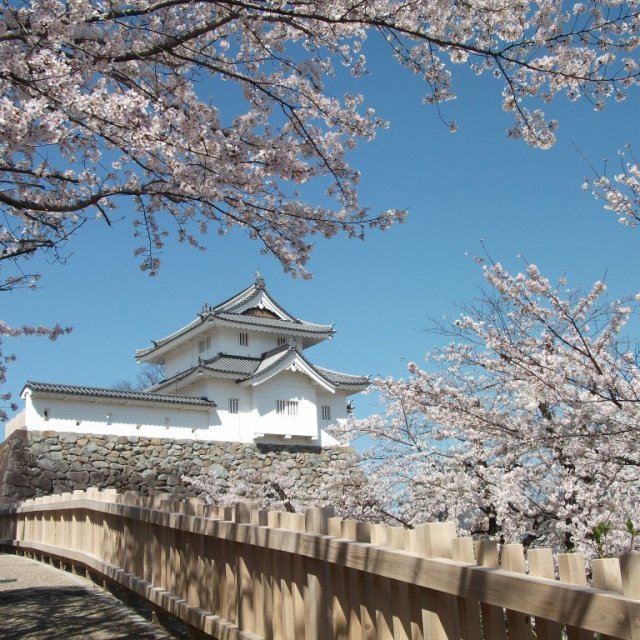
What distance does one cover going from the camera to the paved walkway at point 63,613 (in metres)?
4.36

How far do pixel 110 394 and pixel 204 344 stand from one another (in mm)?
5918

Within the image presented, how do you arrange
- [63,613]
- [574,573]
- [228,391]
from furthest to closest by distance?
Result: [228,391] < [63,613] < [574,573]

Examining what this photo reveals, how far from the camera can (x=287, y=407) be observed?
23.7m

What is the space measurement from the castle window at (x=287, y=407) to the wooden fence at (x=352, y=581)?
58.5 ft

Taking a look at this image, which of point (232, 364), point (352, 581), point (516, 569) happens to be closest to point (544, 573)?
point (516, 569)

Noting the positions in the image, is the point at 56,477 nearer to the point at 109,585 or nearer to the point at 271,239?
the point at 109,585

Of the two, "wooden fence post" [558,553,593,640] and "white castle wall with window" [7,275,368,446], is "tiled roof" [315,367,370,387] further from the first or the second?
"wooden fence post" [558,553,593,640]

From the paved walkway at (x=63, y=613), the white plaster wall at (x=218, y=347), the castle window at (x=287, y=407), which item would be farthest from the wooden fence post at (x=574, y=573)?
the white plaster wall at (x=218, y=347)

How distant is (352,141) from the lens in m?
5.62

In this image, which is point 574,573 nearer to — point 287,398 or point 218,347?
point 287,398

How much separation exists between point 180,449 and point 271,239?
1633 centimetres

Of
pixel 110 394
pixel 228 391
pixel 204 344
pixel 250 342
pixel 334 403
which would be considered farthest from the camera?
pixel 334 403

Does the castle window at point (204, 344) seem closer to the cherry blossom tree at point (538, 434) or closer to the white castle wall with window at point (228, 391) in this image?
the white castle wall with window at point (228, 391)

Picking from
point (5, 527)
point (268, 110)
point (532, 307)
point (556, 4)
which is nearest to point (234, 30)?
point (268, 110)
